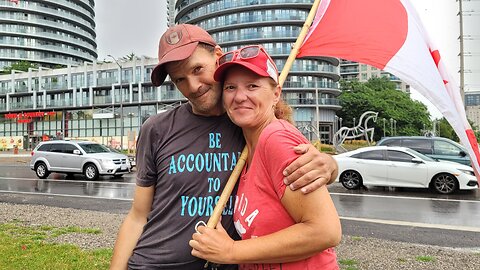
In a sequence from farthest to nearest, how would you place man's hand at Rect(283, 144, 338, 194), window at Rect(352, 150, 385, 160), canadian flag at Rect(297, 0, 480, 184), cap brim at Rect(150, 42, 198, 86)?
window at Rect(352, 150, 385, 160)
canadian flag at Rect(297, 0, 480, 184)
cap brim at Rect(150, 42, 198, 86)
man's hand at Rect(283, 144, 338, 194)

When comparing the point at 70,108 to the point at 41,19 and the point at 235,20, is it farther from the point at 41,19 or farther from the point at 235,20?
the point at 41,19

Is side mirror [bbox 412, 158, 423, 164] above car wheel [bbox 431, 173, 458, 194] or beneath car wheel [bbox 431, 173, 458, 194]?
above

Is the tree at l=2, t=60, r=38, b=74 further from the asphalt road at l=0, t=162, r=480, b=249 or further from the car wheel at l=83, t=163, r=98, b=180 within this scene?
the asphalt road at l=0, t=162, r=480, b=249

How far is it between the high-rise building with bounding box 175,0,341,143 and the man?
5753cm

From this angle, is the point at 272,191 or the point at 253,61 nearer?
the point at 272,191

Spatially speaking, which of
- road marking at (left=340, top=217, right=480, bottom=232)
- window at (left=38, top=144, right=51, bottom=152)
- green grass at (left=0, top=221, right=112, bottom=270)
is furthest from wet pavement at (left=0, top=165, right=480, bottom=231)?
green grass at (left=0, top=221, right=112, bottom=270)

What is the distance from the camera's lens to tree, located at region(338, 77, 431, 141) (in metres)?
67.8

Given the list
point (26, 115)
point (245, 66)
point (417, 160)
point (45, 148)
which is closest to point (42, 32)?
point (26, 115)

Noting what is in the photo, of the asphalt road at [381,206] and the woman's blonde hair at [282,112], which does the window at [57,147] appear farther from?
the woman's blonde hair at [282,112]

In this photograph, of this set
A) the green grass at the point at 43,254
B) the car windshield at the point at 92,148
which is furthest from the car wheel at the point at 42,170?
the green grass at the point at 43,254

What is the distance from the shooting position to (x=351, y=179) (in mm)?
13078

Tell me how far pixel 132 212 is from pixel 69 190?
12654 millimetres

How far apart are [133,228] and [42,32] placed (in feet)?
336

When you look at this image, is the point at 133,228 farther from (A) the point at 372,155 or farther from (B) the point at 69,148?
(B) the point at 69,148
